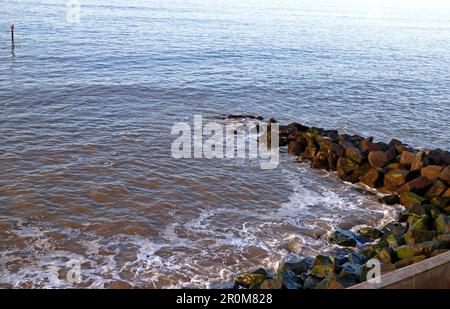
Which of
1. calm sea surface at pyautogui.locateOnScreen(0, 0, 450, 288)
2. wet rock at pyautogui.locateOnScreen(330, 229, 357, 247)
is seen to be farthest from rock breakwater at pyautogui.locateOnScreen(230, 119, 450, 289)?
calm sea surface at pyautogui.locateOnScreen(0, 0, 450, 288)

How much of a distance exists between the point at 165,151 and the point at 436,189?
395 inches

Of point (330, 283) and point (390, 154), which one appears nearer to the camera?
point (330, 283)

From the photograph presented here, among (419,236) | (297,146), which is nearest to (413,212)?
(419,236)

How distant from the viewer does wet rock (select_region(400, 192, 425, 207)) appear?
586 inches

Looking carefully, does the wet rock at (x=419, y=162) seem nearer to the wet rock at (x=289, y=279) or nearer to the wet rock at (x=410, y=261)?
the wet rock at (x=410, y=261)

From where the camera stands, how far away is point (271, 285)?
947cm

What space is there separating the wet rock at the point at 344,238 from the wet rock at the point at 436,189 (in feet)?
12.3

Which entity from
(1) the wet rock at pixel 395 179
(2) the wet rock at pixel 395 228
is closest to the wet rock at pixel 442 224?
(2) the wet rock at pixel 395 228

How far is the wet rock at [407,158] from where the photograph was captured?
16.7 metres

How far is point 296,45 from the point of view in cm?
4984

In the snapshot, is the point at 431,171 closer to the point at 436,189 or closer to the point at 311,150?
the point at 436,189

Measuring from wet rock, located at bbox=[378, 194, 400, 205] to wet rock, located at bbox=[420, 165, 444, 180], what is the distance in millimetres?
1345

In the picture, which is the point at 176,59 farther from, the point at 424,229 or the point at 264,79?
the point at 424,229

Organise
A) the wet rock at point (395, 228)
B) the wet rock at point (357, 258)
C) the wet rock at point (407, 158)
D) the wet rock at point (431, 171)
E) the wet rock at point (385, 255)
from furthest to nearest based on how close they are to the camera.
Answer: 1. the wet rock at point (407, 158)
2. the wet rock at point (431, 171)
3. the wet rock at point (395, 228)
4. the wet rock at point (357, 258)
5. the wet rock at point (385, 255)
